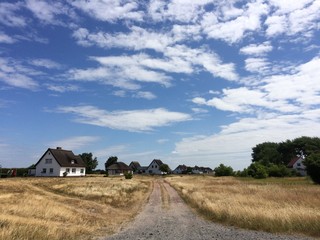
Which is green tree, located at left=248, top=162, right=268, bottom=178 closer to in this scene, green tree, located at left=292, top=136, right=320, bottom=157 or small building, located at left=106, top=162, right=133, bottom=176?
small building, located at left=106, top=162, right=133, bottom=176

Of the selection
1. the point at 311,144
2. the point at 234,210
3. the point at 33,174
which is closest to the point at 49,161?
the point at 33,174

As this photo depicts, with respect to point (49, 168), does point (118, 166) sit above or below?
above

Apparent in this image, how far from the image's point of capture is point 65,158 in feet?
287

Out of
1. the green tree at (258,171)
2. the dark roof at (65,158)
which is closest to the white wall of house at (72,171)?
the dark roof at (65,158)

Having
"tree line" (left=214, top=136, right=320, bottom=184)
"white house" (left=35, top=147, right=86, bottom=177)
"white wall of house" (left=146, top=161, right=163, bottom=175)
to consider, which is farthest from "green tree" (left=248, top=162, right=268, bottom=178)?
"white wall of house" (left=146, top=161, right=163, bottom=175)

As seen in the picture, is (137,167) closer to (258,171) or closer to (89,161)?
(89,161)

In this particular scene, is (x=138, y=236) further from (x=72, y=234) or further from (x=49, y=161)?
(x=49, y=161)

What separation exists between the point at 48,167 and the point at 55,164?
7.76 ft

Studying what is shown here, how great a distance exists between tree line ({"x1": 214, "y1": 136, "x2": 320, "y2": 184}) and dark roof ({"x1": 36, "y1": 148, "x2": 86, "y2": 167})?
47403 mm

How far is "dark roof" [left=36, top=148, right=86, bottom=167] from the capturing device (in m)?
84.0

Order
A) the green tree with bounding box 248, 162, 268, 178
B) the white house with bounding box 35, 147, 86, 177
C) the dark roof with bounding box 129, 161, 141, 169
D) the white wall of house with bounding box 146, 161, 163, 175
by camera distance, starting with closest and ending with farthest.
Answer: the white house with bounding box 35, 147, 86, 177 → the green tree with bounding box 248, 162, 268, 178 → the white wall of house with bounding box 146, 161, 163, 175 → the dark roof with bounding box 129, 161, 141, 169

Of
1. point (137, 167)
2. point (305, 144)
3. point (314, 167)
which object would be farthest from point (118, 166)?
point (314, 167)

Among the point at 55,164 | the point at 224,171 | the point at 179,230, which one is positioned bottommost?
the point at 179,230

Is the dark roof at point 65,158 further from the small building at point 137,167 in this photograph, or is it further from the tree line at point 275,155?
the small building at point 137,167
